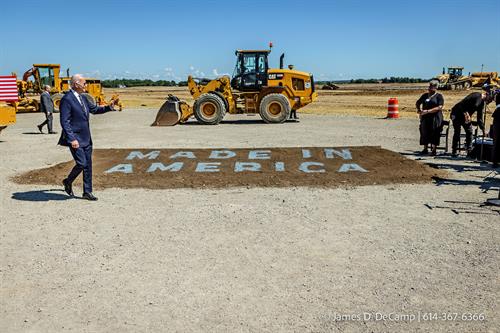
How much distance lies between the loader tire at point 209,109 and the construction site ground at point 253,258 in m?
11.3

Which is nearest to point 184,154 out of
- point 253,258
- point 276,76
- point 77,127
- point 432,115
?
point 77,127

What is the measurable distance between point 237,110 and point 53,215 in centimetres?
1414

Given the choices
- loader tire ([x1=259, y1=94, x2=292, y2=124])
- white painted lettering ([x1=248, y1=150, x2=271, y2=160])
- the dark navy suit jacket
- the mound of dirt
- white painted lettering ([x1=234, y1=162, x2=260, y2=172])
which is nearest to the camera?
the dark navy suit jacket

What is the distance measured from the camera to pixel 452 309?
4.20 meters

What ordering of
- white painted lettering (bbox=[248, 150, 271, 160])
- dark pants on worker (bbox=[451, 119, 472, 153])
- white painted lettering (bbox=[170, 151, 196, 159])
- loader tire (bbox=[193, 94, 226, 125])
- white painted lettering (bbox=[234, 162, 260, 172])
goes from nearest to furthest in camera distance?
white painted lettering (bbox=[234, 162, 260, 172]) → white painted lettering (bbox=[248, 150, 271, 160]) → white painted lettering (bbox=[170, 151, 196, 159]) → dark pants on worker (bbox=[451, 119, 472, 153]) → loader tire (bbox=[193, 94, 226, 125])

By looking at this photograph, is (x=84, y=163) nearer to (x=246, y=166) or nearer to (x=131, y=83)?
(x=246, y=166)

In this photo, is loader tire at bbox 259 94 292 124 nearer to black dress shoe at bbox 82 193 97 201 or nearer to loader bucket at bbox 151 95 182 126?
loader bucket at bbox 151 95 182 126

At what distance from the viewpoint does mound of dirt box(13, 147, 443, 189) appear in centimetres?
926

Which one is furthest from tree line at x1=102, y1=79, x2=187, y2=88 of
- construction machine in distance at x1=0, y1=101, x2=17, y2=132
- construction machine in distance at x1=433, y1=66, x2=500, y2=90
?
construction machine in distance at x1=0, y1=101, x2=17, y2=132

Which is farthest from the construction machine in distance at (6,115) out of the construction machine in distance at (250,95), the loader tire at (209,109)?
the loader tire at (209,109)

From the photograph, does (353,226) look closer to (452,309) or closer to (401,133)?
(452,309)

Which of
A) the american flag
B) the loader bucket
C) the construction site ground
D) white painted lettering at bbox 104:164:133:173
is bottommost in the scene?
the construction site ground

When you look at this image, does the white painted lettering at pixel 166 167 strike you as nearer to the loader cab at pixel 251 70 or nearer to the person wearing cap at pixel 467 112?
the person wearing cap at pixel 467 112

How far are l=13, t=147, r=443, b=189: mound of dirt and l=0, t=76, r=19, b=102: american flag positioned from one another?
49.3ft
